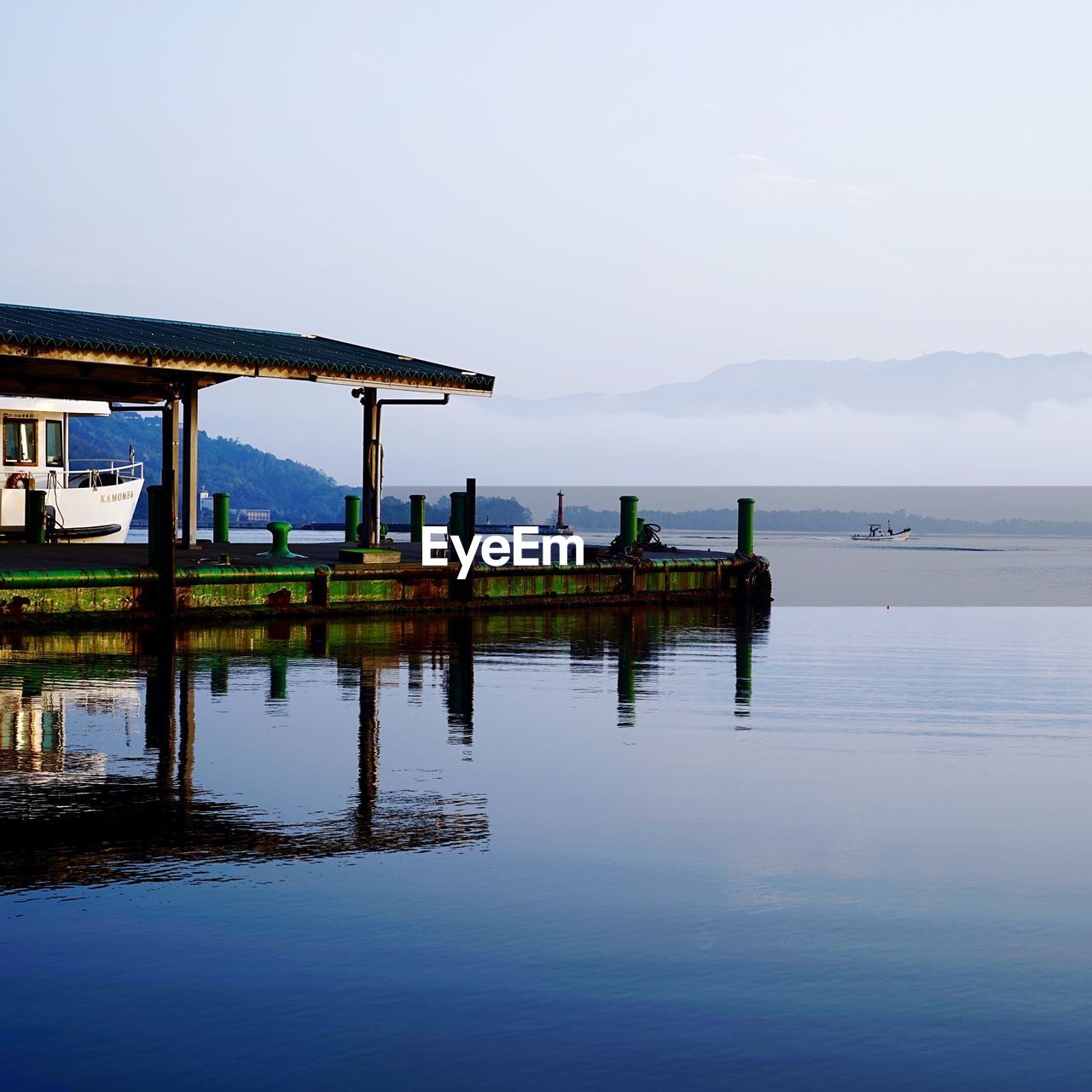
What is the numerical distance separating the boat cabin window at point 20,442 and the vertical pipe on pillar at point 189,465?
4.60 m

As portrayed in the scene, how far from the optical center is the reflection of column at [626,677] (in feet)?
53.9

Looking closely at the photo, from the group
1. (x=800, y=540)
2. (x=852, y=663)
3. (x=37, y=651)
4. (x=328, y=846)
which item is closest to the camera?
(x=328, y=846)

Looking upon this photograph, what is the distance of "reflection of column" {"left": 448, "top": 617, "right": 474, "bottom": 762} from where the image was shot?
14.8m

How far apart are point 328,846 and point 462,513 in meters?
21.7

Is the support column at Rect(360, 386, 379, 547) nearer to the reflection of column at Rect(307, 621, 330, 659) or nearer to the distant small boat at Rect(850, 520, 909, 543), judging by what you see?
the reflection of column at Rect(307, 621, 330, 659)

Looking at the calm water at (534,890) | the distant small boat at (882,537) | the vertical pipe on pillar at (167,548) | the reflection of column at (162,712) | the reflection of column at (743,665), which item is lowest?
the reflection of column at (743,665)

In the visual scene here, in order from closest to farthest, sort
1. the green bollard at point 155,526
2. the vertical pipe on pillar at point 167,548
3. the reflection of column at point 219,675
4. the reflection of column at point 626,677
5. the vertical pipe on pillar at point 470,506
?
1. the reflection of column at point 626,677
2. the reflection of column at point 219,675
3. the vertical pipe on pillar at point 167,548
4. the green bollard at point 155,526
5. the vertical pipe on pillar at point 470,506

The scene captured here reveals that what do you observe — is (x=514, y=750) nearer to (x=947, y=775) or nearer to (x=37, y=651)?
(x=947, y=775)

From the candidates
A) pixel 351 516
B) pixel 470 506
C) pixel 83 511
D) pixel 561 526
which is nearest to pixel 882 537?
pixel 561 526

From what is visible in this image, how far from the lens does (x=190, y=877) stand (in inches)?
347

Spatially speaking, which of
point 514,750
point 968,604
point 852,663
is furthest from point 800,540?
point 514,750

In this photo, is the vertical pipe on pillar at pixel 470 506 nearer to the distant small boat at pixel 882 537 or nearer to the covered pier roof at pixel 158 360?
the covered pier roof at pixel 158 360

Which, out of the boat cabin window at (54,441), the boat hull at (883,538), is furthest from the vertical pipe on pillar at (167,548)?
the boat hull at (883,538)

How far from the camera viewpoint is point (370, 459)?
31.7m
